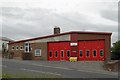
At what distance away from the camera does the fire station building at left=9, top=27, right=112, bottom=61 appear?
1842 inches

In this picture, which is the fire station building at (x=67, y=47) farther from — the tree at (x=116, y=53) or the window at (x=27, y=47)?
the tree at (x=116, y=53)

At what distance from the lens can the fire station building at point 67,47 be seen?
1842 inches

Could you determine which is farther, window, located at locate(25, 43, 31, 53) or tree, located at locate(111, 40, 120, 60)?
tree, located at locate(111, 40, 120, 60)

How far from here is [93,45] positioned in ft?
156

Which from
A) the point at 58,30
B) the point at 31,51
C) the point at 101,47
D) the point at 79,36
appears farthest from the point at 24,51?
the point at 101,47

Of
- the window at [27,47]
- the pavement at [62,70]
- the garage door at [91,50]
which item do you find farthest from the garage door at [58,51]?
the pavement at [62,70]

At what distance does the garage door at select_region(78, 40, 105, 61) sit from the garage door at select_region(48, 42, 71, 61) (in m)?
2.30

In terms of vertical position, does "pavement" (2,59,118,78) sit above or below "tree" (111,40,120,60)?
below

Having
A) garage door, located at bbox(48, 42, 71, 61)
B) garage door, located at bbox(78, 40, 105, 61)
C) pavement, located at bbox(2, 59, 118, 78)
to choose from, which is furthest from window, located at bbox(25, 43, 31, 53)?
pavement, located at bbox(2, 59, 118, 78)

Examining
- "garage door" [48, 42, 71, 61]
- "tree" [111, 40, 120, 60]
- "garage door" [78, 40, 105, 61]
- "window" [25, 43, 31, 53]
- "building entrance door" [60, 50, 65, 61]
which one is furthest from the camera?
"tree" [111, 40, 120, 60]

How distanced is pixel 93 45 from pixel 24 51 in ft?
46.2

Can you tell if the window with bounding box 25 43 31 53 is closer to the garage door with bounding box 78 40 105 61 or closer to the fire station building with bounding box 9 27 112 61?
the fire station building with bounding box 9 27 112 61

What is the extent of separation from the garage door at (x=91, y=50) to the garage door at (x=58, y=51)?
230 centimetres

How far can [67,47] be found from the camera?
163 ft
